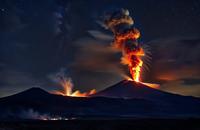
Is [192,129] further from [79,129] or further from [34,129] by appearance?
[34,129]

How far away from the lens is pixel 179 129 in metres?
101

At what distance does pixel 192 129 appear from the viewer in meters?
99.2

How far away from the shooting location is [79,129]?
105375 mm

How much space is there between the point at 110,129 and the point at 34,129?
2103 centimetres

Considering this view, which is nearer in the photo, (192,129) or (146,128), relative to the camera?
(192,129)

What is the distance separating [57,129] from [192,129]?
36.2 meters

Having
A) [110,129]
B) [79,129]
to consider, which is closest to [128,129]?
[110,129]

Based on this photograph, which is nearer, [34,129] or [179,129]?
[179,129]

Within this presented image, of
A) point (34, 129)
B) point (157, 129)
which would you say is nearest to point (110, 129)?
point (157, 129)

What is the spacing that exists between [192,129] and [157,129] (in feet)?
30.3

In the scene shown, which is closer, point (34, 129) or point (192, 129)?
point (192, 129)

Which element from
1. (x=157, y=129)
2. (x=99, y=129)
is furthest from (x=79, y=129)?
(x=157, y=129)

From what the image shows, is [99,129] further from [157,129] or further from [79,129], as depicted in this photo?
[157,129]

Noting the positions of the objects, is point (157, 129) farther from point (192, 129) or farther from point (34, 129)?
point (34, 129)
